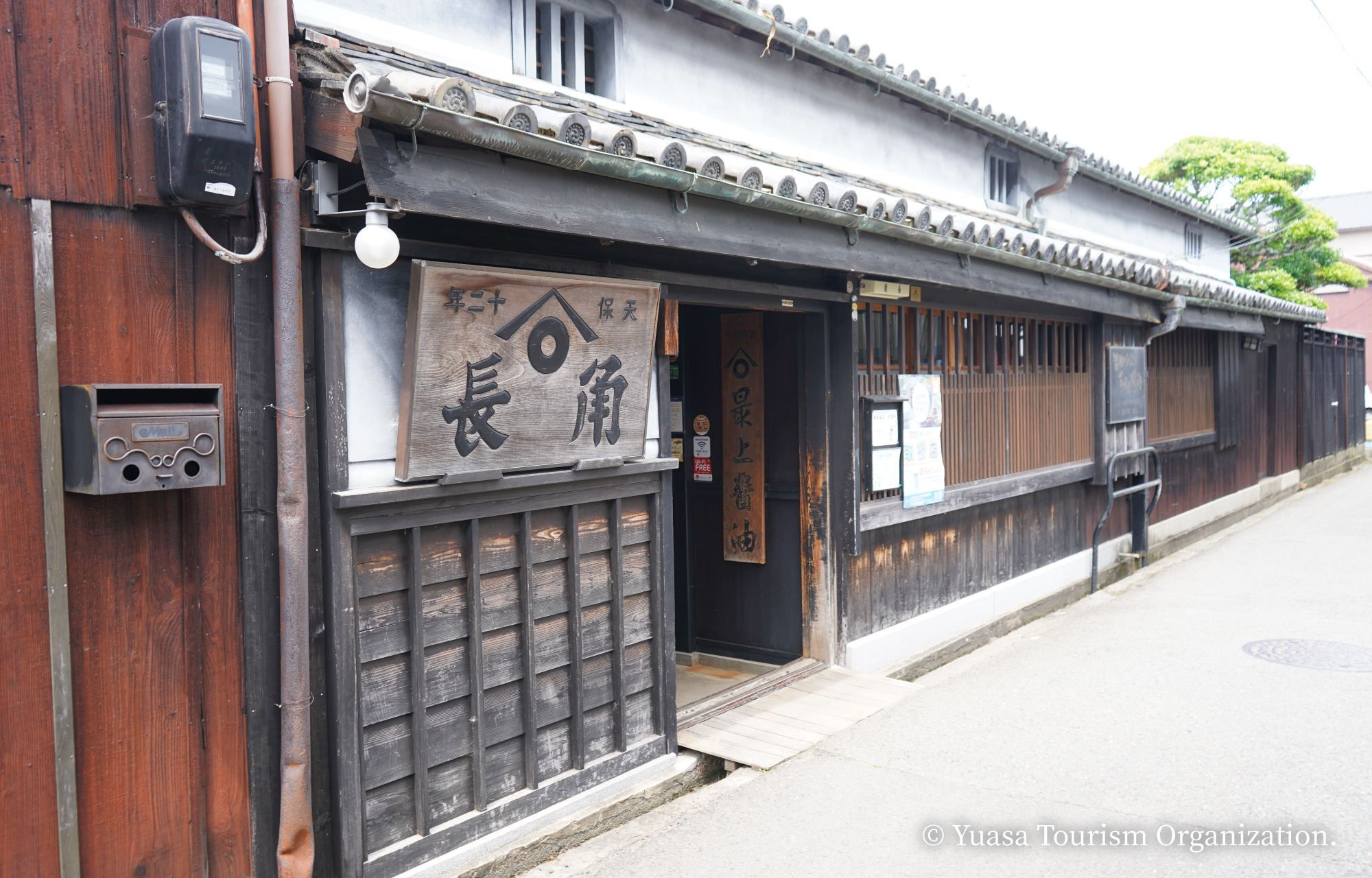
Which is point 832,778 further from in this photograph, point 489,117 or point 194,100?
point 194,100

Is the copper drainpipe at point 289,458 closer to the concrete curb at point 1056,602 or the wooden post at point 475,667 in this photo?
the wooden post at point 475,667

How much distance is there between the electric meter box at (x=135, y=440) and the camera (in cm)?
330

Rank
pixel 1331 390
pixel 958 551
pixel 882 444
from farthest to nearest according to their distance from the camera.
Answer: pixel 1331 390 < pixel 958 551 < pixel 882 444

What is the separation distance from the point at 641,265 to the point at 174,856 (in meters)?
3.83

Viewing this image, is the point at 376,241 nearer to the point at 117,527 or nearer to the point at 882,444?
the point at 117,527

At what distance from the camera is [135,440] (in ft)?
11.0

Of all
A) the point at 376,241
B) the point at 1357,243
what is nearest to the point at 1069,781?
the point at 376,241

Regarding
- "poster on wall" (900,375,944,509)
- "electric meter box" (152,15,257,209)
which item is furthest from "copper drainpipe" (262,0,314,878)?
"poster on wall" (900,375,944,509)

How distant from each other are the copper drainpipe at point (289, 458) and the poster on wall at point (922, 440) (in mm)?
5593

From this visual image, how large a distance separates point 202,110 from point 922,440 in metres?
6.53

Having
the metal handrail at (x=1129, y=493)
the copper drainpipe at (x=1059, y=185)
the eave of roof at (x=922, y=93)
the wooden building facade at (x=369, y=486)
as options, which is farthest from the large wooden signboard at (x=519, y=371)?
the copper drainpipe at (x=1059, y=185)

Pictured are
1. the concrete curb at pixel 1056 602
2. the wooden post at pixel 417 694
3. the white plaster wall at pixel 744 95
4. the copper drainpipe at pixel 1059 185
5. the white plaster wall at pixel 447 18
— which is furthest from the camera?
the copper drainpipe at pixel 1059 185

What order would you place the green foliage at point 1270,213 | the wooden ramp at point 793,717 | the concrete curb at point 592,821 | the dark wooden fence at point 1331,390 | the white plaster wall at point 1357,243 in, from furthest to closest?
the white plaster wall at point 1357,243
the green foliage at point 1270,213
the dark wooden fence at point 1331,390
the wooden ramp at point 793,717
the concrete curb at point 592,821

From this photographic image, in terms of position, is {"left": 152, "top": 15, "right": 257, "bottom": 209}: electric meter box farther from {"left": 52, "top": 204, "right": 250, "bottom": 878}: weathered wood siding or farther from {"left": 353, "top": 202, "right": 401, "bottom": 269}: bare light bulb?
{"left": 353, "top": 202, "right": 401, "bottom": 269}: bare light bulb
